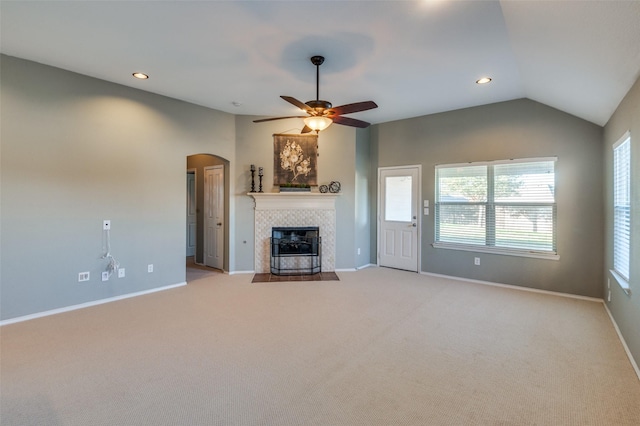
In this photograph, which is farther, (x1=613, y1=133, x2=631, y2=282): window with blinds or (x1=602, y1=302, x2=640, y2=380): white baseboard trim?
(x1=613, y1=133, x2=631, y2=282): window with blinds

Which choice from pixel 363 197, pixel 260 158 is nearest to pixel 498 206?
pixel 363 197

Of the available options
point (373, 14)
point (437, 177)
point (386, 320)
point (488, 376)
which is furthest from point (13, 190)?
point (437, 177)

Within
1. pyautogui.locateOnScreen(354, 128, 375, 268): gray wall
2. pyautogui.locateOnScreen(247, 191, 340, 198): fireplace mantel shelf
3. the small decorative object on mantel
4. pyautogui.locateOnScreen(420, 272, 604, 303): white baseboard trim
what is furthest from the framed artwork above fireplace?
pyautogui.locateOnScreen(420, 272, 604, 303): white baseboard trim

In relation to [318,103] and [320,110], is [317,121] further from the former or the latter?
[318,103]

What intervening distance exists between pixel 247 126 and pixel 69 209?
309 centimetres

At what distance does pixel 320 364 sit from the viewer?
259 cm

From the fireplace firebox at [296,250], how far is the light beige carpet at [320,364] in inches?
62.0

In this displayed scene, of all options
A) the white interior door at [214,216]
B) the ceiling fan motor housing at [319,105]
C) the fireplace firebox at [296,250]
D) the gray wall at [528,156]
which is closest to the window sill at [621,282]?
the gray wall at [528,156]

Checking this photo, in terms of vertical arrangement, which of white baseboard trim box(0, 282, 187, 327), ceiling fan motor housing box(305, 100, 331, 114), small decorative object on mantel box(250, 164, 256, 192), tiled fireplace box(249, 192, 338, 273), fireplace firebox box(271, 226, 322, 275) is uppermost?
ceiling fan motor housing box(305, 100, 331, 114)

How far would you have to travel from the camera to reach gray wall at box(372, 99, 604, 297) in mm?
4289

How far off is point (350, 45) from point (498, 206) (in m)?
3.60

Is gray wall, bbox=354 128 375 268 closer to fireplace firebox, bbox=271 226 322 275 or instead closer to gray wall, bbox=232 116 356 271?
gray wall, bbox=232 116 356 271

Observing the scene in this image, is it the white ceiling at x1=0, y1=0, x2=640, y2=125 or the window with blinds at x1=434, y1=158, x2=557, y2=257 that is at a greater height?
the white ceiling at x1=0, y1=0, x2=640, y2=125

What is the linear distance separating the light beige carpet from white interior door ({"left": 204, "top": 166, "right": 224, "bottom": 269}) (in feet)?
6.90
